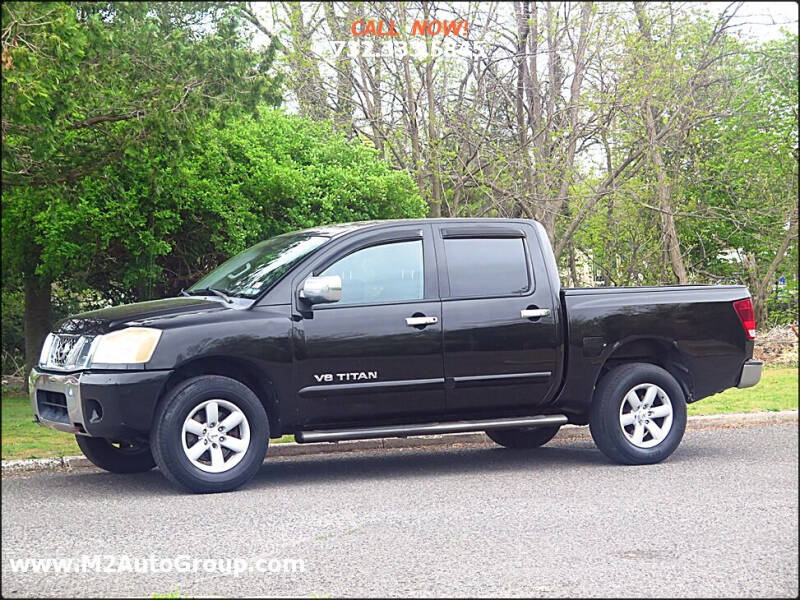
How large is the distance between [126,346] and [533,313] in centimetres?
322

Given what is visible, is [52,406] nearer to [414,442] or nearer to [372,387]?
[372,387]

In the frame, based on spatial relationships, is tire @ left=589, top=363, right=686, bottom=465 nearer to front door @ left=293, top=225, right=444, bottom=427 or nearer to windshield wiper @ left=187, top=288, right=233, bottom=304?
front door @ left=293, top=225, right=444, bottom=427

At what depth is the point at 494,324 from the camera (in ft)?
28.9

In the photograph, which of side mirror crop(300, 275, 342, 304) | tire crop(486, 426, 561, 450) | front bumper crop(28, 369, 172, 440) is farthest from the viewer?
tire crop(486, 426, 561, 450)

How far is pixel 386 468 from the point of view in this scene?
9.34m

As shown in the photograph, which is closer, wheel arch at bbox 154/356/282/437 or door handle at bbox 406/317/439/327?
wheel arch at bbox 154/356/282/437

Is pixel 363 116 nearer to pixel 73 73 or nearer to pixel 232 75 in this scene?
pixel 232 75

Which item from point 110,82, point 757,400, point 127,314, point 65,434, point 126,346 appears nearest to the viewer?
point 126,346

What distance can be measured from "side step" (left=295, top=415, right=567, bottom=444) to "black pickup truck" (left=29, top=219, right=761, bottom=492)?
0.06 ft

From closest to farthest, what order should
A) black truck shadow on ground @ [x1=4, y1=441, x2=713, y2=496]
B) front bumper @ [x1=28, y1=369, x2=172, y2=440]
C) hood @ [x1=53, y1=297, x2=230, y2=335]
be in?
front bumper @ [x1=28, y1=369, x2=172, y2=440] < hood @ [x1=53, y1=297, x2=230, y2=335] < black truck shadow on ground @ [x1=4, y1=441, x2=713, y2=496]

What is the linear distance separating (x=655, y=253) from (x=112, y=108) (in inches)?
527

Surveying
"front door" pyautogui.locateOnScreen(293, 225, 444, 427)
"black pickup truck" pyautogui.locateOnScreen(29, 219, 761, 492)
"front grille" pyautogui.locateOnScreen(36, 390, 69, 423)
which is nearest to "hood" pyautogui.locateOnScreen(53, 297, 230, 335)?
"black pickup truck" pyautogui.locateOnScreen(29, 219, 761, 492)

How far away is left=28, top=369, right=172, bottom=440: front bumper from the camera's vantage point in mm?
7742

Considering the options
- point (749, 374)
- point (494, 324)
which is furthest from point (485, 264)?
point (749, 374)
